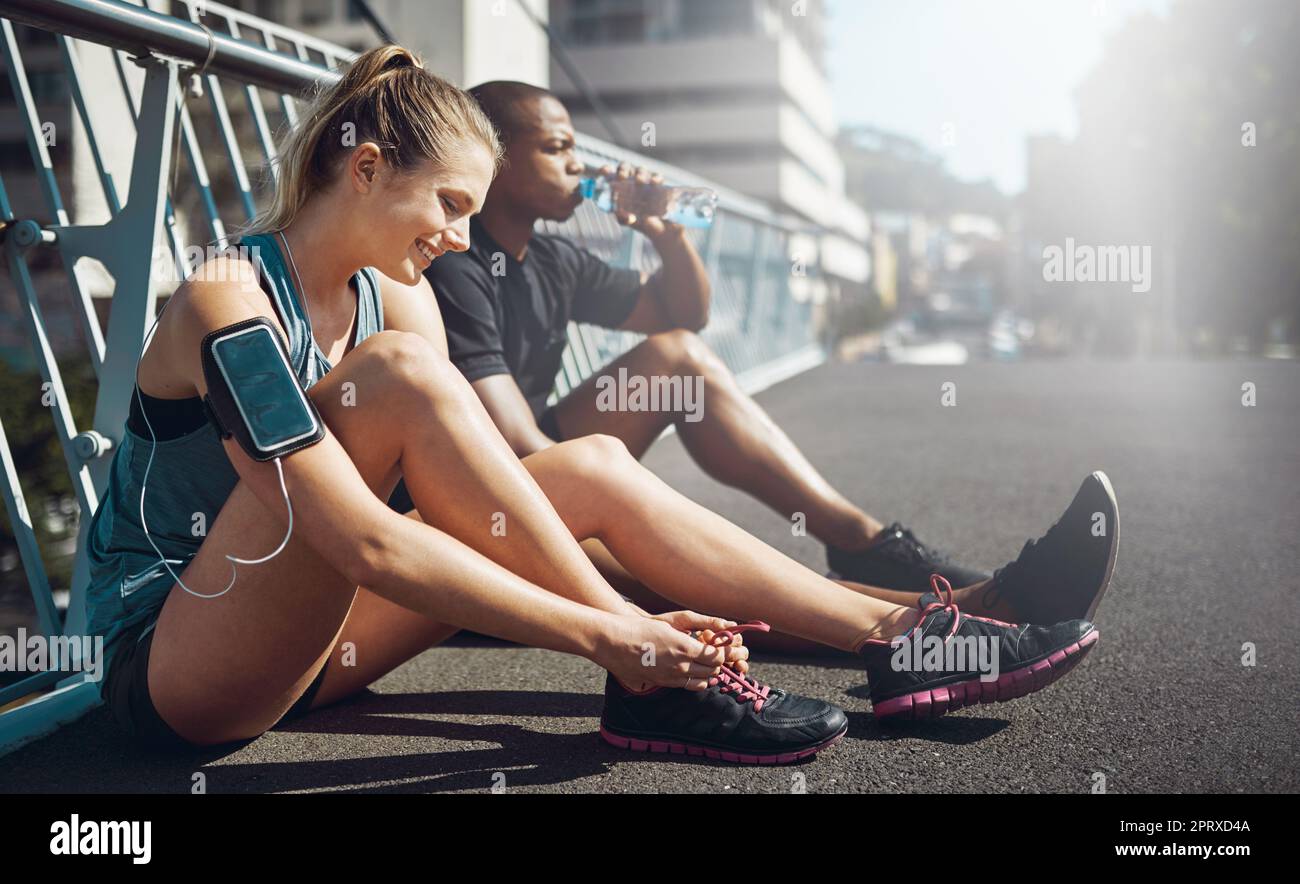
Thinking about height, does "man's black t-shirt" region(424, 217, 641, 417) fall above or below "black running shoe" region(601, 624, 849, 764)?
above

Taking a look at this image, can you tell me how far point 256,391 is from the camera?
1.76m

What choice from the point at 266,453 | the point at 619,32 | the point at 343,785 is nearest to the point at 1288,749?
the point at 343,785

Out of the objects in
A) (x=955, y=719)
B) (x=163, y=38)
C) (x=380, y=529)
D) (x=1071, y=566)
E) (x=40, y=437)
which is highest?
(x=163, y=38)

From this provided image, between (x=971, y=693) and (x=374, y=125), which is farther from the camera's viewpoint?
(x=971, y=693)

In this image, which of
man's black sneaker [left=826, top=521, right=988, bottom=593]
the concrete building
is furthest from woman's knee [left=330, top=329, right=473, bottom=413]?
the concrete building

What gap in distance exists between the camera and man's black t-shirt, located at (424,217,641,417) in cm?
281

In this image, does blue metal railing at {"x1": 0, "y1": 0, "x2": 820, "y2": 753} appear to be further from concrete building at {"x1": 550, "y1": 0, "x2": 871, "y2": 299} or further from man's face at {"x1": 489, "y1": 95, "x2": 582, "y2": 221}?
concrete building at {"x1": 550, "y1": 0, "x2": 871, "y2": 299}

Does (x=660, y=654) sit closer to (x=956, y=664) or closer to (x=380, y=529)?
(x=380, y=529)

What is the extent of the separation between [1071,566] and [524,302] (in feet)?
4.89

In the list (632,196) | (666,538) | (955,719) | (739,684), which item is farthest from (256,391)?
(632,196)

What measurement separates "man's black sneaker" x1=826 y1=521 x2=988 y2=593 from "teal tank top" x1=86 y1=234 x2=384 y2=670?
56.1 inches
